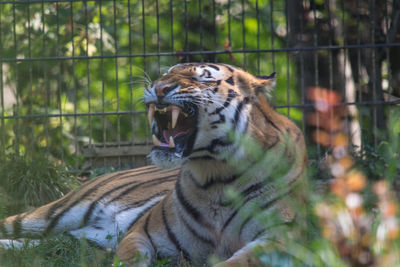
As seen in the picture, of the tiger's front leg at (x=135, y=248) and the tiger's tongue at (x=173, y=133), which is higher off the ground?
the tiger's tongue at (x=173, y=133)

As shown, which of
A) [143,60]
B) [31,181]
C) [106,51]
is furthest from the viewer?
[106,51]

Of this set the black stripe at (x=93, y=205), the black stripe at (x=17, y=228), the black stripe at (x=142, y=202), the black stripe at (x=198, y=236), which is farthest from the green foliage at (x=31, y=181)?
the black stripe at (x=198, y=236)

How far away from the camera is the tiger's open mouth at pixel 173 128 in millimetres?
2721

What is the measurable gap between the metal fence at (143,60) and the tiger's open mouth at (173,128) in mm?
2889

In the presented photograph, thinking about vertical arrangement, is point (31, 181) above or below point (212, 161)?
below

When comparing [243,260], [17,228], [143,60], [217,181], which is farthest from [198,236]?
[143,60]

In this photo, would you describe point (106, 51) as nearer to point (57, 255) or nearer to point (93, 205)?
point (93, 205)

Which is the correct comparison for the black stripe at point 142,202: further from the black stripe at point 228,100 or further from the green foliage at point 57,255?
the black stripe at point 228,100

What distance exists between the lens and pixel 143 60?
277 inches

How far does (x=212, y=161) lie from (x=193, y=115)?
23 cm

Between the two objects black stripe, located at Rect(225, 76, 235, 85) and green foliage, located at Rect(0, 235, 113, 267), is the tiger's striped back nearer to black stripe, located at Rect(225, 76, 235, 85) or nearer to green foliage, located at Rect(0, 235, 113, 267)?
green foliage, located at Rect(0, 235, 113, 267)

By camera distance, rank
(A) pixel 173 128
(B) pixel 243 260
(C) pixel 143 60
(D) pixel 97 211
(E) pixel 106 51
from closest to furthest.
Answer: (B) pixel 243 260
(A) pixel 173 128
(D) pixel 97 211
(C) pixel 143 60
(E) pixel 106 51

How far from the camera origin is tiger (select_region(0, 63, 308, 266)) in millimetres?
2699

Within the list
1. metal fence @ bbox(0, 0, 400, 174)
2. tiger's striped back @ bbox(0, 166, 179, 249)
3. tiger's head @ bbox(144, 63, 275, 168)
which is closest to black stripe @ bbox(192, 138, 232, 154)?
tiger's head @ bbox(144, 63, 275, 168)
